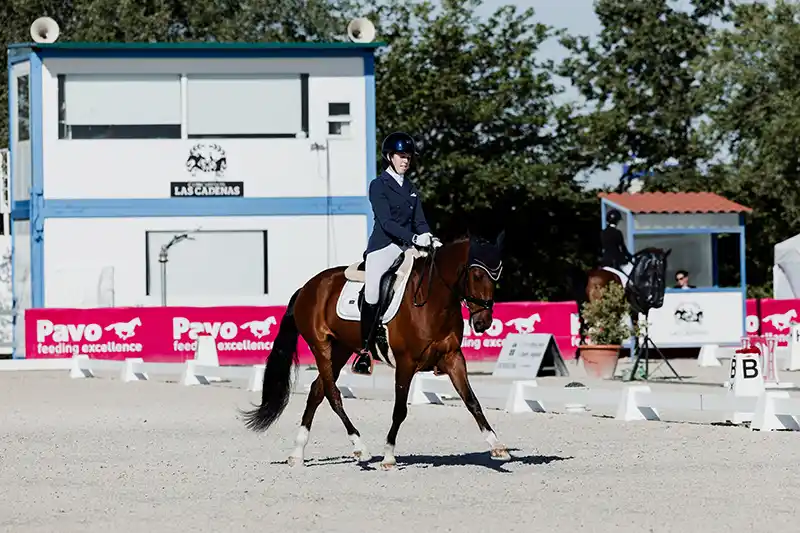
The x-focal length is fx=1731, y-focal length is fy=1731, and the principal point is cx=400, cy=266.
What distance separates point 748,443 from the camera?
1441cm

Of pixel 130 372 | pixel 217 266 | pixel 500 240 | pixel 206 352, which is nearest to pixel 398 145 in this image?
pixel 500 240

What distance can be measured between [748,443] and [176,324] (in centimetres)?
1935

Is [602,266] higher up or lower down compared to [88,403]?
higher up

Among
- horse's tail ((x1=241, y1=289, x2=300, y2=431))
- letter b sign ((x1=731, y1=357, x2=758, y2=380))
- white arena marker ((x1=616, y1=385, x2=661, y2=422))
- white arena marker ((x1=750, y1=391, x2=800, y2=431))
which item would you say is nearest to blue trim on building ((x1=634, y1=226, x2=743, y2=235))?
letter b sign ((x1=731, y1=357, x2=758, y2=380))

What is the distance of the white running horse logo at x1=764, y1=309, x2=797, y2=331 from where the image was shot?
3481 centimetres

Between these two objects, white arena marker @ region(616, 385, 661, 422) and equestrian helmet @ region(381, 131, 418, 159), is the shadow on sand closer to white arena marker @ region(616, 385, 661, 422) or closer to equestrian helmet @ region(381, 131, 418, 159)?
equestrian helmet @ region(381, 131, 418, 159)

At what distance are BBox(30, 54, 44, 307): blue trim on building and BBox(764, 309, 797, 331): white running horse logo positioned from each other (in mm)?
15157

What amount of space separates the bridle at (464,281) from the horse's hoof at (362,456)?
124 cm

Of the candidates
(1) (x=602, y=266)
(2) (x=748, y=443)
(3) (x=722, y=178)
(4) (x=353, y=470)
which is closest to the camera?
(4) (x=353, y=470)

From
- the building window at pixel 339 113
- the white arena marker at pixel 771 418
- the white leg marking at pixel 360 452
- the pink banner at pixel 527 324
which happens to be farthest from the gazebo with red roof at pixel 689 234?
the white leg marking at pixel 360 452

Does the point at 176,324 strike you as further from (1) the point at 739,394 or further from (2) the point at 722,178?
(2) the point at 722,178

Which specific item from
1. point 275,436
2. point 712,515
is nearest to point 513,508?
point 712,515

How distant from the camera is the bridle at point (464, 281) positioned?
40.7 feet

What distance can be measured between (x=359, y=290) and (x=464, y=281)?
1093 mm
